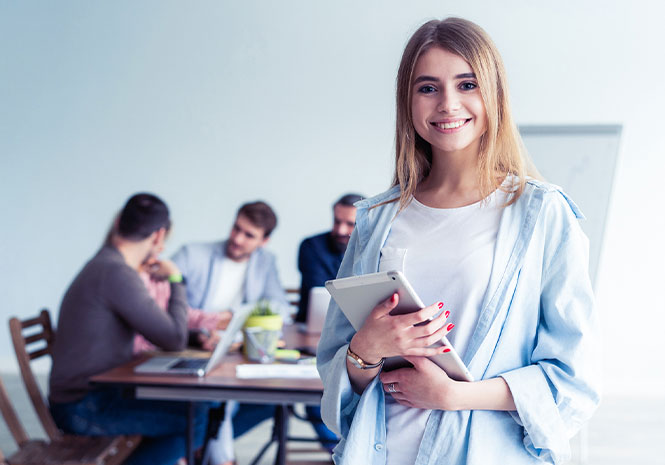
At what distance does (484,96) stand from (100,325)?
1.97 meters

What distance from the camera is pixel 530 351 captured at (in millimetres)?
1064

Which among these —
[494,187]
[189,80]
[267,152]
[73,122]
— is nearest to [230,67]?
[189,80]

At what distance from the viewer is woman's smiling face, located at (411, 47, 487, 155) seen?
110 centimetres

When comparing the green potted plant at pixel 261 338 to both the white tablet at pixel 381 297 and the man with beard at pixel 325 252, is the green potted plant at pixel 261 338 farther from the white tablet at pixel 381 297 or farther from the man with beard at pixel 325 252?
the white tablet at pixel 381 297

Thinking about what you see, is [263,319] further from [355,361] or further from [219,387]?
[355,361]

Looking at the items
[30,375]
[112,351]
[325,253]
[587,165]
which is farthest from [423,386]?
[587,165]

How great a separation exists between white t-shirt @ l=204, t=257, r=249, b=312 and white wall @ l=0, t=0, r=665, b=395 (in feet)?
5.66

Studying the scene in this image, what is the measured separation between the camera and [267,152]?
224 inches

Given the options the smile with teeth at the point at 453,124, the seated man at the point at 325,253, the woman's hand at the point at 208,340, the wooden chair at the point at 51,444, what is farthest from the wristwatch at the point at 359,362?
the seated man at the point at 325,253

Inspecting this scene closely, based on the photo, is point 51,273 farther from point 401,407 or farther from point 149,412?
point 401,407

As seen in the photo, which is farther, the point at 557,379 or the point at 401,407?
the point at 401,407

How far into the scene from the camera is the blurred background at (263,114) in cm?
526

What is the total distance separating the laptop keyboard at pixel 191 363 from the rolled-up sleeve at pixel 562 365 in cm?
149

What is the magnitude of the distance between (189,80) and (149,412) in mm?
3929
